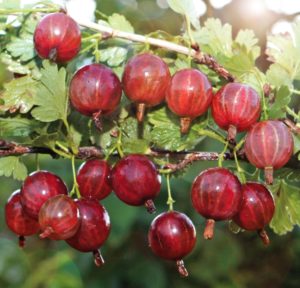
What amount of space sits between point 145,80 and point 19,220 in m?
0.27

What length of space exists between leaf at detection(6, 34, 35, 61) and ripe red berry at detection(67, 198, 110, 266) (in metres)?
0.24

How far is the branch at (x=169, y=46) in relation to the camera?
2.75 feet

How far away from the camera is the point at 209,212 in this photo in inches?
29.9

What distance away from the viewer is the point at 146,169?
0.79 metres

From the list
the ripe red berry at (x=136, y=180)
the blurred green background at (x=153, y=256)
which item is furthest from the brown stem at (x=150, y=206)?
the blurred green background at (x=153, y=256)

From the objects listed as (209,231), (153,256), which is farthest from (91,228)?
(153,256)

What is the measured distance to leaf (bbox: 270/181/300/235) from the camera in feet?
3.08

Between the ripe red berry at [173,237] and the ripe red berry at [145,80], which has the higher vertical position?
the ripe red berry at [145,80]

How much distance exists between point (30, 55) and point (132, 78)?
198 millimetres

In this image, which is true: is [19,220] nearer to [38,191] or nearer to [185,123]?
Answer: [38,191]

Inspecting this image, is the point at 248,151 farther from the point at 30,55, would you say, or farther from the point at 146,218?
the point at 146,218

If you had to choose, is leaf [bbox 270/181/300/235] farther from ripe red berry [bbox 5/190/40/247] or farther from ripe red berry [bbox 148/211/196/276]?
ripe red berry [bbox 5/190/40/247]

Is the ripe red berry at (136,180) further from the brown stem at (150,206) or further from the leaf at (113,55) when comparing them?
the leaf at (113,55)

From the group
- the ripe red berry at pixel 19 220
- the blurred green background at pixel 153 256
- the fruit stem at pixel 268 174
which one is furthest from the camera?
the blurred green background at pixel 153 256
